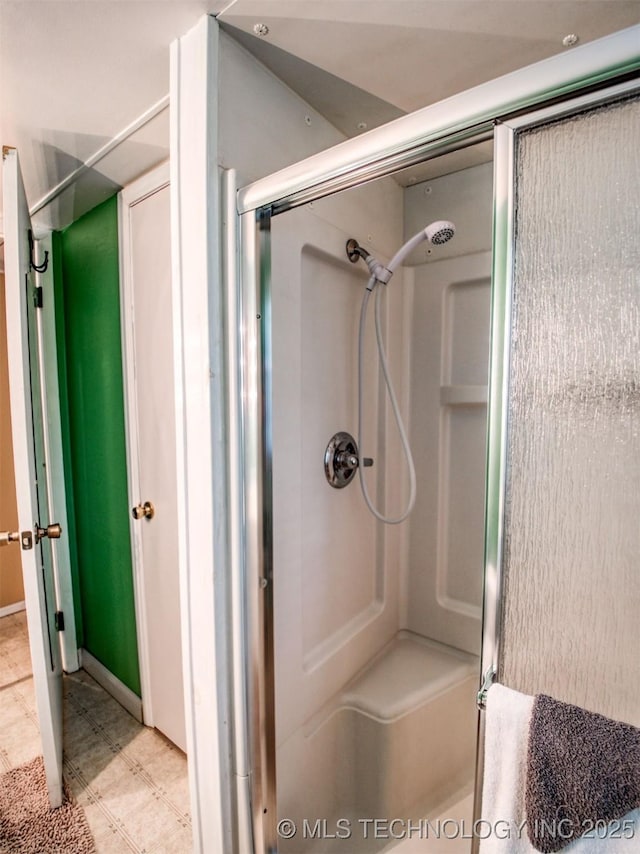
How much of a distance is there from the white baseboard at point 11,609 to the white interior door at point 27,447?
1.46 m

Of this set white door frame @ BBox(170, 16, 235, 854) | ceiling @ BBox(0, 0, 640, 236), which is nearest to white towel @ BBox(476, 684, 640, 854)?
white door frame @ BBox(170, 16, 235, 854)

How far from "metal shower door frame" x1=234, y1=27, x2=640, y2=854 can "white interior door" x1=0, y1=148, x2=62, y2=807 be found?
2.63ft

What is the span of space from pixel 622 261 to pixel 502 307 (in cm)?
15

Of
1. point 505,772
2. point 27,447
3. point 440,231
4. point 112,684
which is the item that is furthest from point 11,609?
point 440,231

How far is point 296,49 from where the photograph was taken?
93 centimetres

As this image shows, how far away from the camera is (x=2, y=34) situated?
88 centimetres

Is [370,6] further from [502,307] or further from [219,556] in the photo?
[219,556]

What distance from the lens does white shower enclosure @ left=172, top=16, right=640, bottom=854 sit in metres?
0.65

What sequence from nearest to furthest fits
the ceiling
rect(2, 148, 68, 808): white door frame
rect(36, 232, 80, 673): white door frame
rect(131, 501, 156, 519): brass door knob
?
the ceiling < rect(2, 148, 68, 808): white door frame < rect(131, 501, 156, 519): brass door knob < rect(36, 232, 80, 673): white door frame

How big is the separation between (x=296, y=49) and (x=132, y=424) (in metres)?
1.29

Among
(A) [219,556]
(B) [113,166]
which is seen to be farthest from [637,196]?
(B) [113,166]

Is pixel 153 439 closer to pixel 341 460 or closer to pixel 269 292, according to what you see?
pixel 341 460

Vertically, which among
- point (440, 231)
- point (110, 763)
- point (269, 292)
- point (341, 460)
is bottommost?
point (110, 763)

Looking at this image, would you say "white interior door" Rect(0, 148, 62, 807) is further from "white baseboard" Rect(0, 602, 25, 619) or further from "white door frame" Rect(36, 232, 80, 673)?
"white baseboard" Rect(0, 602, 25, 619)
